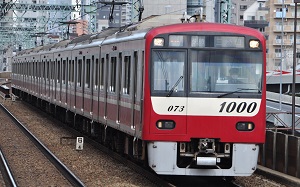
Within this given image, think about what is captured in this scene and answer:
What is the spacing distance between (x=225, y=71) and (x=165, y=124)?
1212 millimetres

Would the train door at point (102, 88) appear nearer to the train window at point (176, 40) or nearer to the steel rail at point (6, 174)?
the steel rail at point (6, 174)

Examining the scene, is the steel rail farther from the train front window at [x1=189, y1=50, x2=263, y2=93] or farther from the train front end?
the train front window at [x1=189, y1=50, x2=263, y2=93]

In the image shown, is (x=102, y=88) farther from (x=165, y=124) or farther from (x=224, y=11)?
(x=224, y=11)

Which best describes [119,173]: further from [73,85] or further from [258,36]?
[73,85]

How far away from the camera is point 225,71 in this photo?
11.9 metres

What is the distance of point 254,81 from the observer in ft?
39.3

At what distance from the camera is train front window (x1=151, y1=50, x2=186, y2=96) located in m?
11.8

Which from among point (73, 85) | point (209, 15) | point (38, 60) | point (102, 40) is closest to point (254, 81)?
point (102, 40)

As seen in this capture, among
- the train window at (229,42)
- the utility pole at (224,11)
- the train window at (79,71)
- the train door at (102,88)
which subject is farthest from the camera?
the train window at (79,71)

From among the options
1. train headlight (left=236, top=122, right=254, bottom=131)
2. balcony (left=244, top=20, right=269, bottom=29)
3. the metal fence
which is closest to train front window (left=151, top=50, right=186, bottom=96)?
train headlight (left=236, top=122, right=254, bottom=131)

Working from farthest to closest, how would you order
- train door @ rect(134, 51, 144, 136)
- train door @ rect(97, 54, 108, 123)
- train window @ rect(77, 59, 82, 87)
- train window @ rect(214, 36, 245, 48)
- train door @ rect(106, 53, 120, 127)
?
train window @ rect(77, 59, 82, 87)
train door @ rect(97, 54, 108, 123)
train door @ rect(106, 53, 120, 127)
train door @ rect(134, 51, 144, 136)
train window @ rect(214, 36, 245, 48)

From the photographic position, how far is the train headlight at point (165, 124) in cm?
1180

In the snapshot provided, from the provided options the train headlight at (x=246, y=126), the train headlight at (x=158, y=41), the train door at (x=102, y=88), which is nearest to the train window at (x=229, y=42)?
the train headlight at (x=158, y=41)

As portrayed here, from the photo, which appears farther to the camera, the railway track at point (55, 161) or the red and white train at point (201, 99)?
the railway track at point (55, 161)
